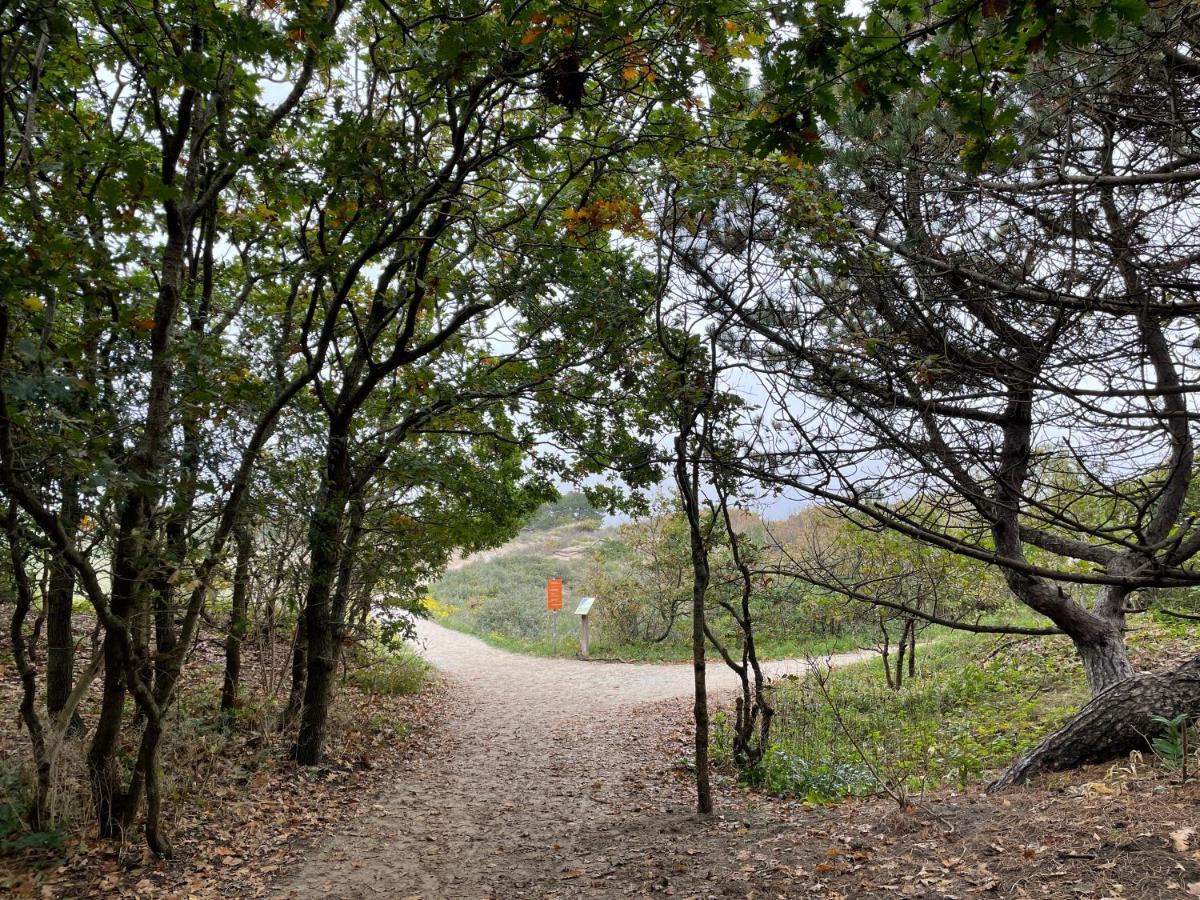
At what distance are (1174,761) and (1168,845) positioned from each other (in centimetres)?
126

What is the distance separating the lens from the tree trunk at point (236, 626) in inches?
263

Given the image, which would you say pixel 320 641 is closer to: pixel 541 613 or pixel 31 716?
pixel 31 716

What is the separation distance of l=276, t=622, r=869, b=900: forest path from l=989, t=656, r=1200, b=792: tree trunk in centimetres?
236

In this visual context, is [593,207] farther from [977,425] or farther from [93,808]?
[93,808]

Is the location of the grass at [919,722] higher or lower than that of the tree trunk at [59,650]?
lower

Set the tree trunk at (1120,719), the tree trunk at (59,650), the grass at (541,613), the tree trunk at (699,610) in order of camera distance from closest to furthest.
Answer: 1. the tree trunk at (1120,719)
2. the tree trunk at (59,650)
3. the tree trunk at (699,610)
4. the grass at (541,613)

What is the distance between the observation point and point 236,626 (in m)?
7.00

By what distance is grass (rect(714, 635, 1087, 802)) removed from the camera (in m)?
6.65

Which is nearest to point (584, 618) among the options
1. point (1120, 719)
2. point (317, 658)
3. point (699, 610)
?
point (317, 658)

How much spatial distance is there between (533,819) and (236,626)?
3430 mm

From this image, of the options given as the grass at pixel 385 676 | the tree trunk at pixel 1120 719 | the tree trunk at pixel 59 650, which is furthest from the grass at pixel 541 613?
the tree trunk at pixel 59 650

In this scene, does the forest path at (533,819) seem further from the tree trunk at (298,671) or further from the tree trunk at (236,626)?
the tree trunk at (236,626)

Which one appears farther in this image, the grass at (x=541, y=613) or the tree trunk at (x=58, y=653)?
the grass at (x=541, y=613)

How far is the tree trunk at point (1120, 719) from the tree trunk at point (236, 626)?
21.8 ft
